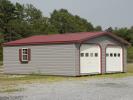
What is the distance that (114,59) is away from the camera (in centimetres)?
3231

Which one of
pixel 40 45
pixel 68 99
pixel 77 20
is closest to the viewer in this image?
pixel 68 99

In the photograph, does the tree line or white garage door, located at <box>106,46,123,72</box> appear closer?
white garage door, located at <box>106,46,123,72</box>

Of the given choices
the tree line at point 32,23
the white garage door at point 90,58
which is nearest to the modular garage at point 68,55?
the white garage door at point 90,58

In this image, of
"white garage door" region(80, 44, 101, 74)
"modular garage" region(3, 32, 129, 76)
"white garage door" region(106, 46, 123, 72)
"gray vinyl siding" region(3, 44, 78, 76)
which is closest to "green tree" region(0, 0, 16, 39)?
"gray vinyl siding" region(3, 44, 78, 76)

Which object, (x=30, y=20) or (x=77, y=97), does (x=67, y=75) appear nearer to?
(x=77, y=97)

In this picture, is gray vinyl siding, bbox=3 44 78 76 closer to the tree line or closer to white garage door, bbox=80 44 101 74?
white garage door, bbox=80 44 101 74

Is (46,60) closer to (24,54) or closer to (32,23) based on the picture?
(24,54)

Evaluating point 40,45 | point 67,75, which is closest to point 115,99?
point 67,75

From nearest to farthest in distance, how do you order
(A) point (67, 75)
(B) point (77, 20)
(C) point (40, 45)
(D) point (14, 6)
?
(A) point (67, 75) < (C) point (40, 45) < (D) point (14, 6) < (B) point (77, 20)

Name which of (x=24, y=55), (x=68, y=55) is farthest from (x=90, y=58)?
(x=24, y=55)

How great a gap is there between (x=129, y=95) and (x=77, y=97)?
2153 millimetres

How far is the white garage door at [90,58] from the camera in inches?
1139

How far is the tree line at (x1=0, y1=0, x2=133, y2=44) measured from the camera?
75750 mm

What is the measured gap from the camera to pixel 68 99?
14.5 metres
